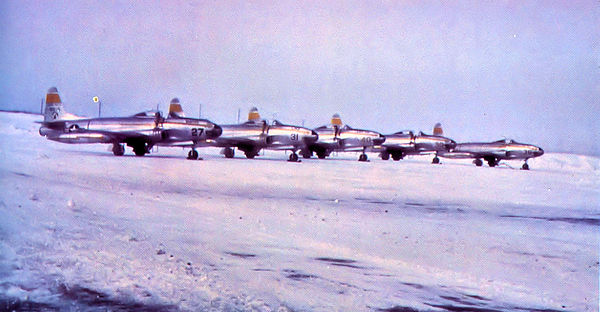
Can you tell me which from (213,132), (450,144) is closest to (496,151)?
(450,144)

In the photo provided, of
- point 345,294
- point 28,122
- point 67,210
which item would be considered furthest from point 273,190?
point 28,122

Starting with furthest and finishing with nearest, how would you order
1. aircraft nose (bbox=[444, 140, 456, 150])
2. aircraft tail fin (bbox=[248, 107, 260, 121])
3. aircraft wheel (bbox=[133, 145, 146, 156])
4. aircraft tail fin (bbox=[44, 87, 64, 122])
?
1. aircraft nose (bbox=[444, 140, 456, 150])
2. aircraft tail fin (bbox=[248, 107, 260, 121])
3. aircraft tail fin (bbox=[44, 87, 64, 122])
4. aircraft wheel (bbox=[133, 145, 146, 156])

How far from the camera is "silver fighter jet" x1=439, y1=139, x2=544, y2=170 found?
102 ft

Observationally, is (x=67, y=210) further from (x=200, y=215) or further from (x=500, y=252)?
(x=500, y=252)

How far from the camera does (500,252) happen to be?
6.07 m

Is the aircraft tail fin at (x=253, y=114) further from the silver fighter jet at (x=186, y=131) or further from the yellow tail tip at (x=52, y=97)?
the yellow tail tip at (x=52, y=97)

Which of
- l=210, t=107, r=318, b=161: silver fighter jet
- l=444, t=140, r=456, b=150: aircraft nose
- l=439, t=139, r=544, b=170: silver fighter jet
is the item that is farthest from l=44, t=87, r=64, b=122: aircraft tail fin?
l=439, t=139, r=544, b=170: silver fighter jet

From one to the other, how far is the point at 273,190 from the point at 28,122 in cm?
5093

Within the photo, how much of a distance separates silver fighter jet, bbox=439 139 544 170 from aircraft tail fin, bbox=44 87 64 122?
25.4m

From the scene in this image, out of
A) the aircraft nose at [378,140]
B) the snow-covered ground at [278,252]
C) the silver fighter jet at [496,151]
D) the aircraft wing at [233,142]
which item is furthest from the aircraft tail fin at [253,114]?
the snow-covered ground at [278,252]

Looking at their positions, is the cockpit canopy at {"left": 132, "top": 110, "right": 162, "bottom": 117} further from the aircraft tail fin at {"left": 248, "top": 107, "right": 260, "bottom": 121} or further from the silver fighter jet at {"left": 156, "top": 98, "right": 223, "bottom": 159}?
the aircraft tail fin at {"left": 248, "top": 107, "right": 260, "bottom": 121}

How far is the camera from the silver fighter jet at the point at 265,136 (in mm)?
26406

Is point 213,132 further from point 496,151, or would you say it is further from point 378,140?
point 496,151

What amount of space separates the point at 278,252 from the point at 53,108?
24067 mm
